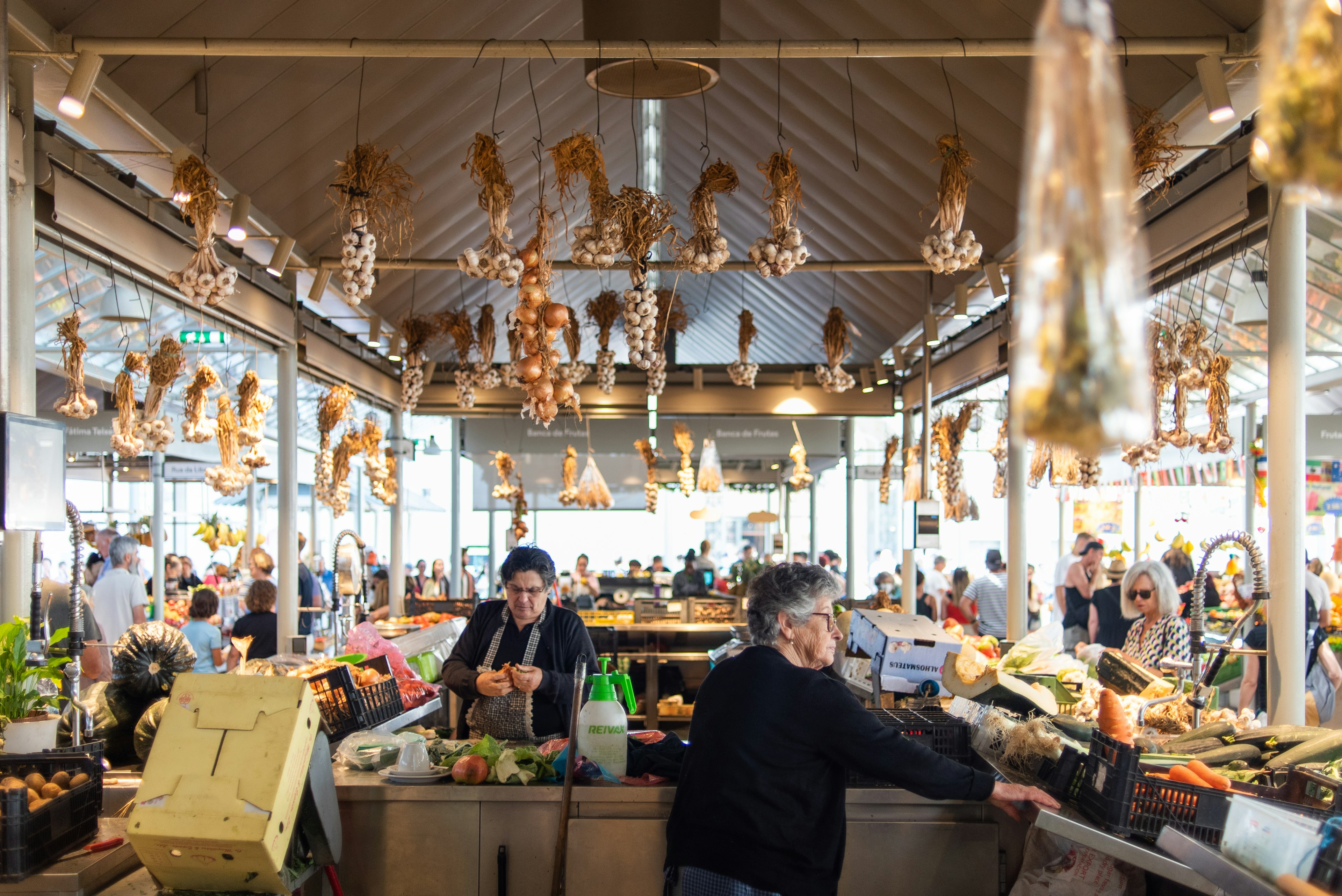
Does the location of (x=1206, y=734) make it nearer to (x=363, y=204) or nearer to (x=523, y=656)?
(x=523, y=656)

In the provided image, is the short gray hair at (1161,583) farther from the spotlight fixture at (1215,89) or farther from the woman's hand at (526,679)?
the woman's hand at (526,679)

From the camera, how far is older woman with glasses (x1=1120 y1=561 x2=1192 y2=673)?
5297 mm

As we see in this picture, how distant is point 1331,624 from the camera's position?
8.73 metres

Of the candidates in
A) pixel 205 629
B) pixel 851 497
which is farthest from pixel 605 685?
pixel 851 497

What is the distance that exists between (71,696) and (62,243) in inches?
119

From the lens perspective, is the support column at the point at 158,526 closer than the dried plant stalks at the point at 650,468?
No

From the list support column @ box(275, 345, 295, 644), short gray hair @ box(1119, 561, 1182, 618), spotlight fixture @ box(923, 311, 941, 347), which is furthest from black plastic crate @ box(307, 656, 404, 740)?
spotlight fixture @ box(923, 311, 941, 347)

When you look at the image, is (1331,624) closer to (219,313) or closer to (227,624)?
(219,313)

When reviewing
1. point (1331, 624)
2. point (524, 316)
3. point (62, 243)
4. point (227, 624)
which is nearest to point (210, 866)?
point (524, 316)

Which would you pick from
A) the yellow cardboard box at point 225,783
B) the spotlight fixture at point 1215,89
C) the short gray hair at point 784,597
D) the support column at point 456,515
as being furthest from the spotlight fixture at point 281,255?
the support column at point 456,515

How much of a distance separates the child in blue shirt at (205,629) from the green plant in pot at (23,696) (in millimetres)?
3681

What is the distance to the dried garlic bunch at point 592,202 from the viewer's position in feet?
15.5

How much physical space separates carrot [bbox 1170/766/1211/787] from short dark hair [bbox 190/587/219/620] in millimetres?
6415

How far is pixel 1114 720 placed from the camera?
333cm
